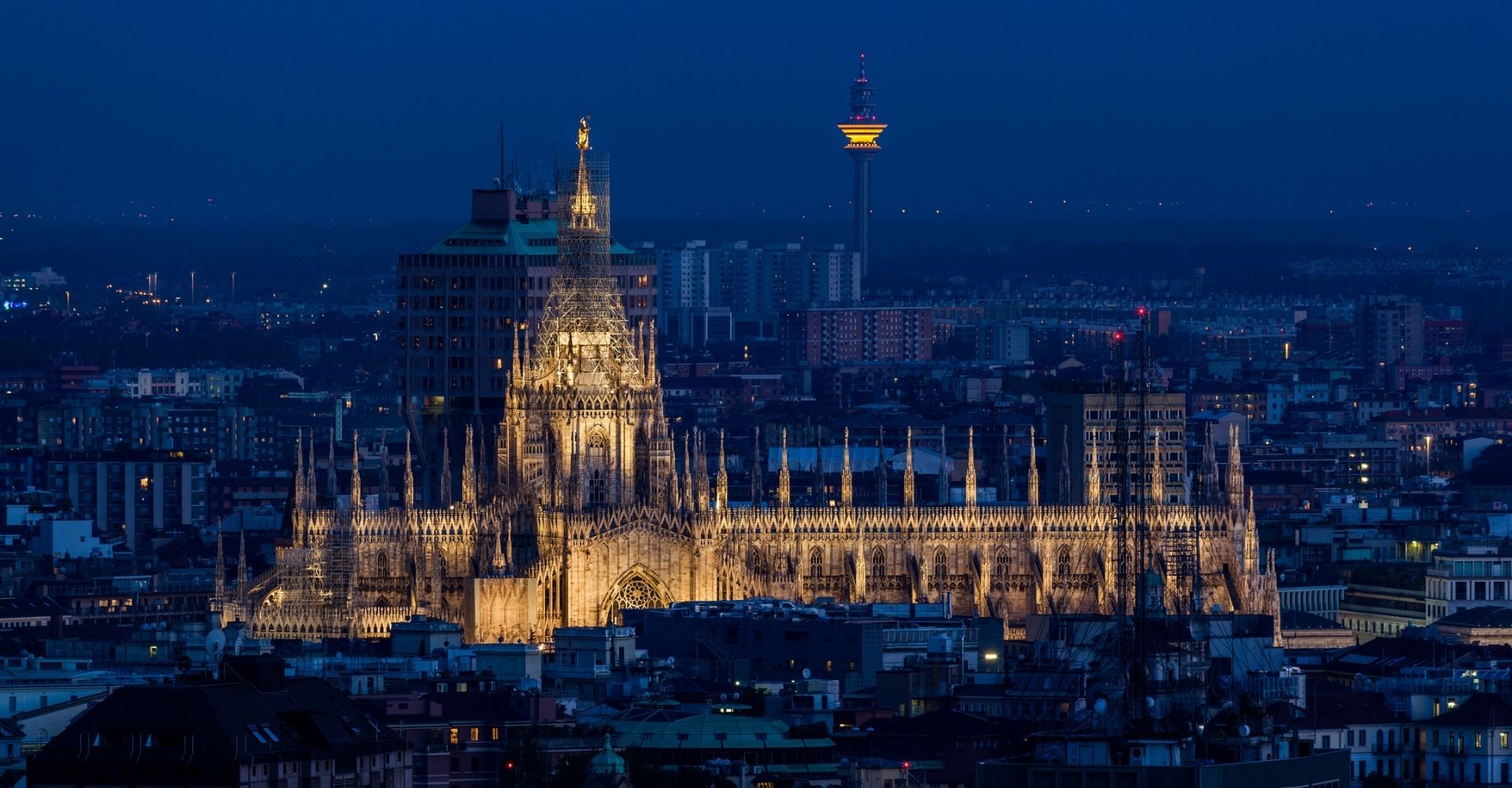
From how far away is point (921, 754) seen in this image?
117 metres

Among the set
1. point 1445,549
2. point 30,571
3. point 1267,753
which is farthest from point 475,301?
point 1267,753

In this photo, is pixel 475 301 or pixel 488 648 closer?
pixel 488 648

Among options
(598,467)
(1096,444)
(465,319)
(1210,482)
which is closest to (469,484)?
(598,467)

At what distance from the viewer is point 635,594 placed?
148 meters

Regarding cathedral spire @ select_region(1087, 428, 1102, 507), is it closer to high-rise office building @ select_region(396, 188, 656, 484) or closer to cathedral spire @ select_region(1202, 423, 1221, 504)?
cathedral spire @ select_region(1202, 423, 1221, 504)

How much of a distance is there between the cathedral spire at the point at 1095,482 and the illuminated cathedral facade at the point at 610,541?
1.52 meters

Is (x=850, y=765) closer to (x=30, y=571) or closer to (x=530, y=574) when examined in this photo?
(x=530, y=574)

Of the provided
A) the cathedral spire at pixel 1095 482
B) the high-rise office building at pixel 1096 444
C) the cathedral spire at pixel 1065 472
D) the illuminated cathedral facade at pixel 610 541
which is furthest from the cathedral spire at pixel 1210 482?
the cathedral spire at pixel 1065 472

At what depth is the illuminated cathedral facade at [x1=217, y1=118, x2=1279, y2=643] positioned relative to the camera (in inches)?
5748

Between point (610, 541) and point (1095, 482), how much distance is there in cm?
1416

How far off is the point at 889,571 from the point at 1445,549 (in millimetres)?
26595

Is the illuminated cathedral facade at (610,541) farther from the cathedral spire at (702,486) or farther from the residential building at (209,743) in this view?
the residential building at (209,743)

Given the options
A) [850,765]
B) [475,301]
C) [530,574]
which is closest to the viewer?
[850,765]

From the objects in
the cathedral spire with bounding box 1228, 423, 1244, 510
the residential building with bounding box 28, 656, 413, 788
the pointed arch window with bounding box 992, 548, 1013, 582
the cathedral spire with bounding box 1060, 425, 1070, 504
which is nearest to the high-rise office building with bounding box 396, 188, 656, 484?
the cathedral spire with bounding box 1060, 425, 1070, 504
